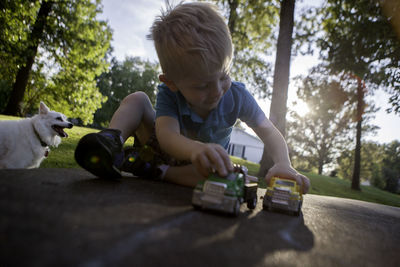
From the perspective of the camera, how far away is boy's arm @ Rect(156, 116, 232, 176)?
3.82 ft

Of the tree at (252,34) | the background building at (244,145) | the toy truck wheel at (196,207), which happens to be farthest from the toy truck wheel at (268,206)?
the background building at (244,145)

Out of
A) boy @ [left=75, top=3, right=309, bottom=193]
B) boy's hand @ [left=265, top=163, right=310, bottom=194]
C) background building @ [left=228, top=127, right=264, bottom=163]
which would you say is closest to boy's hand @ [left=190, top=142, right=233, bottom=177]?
boy @ [left=75, top=3, right=309, bottom=193]

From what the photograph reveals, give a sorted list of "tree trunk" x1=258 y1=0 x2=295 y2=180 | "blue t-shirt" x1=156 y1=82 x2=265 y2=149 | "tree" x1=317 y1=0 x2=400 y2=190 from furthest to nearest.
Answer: "tree trunk" x1=258 y1=0 x2=295 y2=180 → "tree" x1=317 y1=0 x2=400 y2=190 → "blue t-shirt" x1=156 y1=82 x2=265 y2=149

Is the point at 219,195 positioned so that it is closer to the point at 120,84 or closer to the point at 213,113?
the point at 213,113

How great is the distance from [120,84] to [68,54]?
27279mm

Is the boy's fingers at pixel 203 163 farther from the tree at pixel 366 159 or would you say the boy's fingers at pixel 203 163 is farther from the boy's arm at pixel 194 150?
the tree at pixel 366 159

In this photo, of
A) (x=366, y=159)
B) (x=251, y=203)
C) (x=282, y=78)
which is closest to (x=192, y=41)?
(x=251, y=203)

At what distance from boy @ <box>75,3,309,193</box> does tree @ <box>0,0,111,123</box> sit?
31.9 ft

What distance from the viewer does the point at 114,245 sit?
2.10 ft

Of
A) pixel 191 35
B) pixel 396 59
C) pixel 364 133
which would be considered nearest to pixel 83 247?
pixel 191 35

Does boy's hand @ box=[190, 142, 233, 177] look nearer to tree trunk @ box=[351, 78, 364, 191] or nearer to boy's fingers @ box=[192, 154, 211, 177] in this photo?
boy's fingers @ box=[192, 154, 211, 177]

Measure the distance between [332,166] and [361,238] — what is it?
149ft

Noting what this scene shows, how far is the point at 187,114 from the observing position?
1.83 m

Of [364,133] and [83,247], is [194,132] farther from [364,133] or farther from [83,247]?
[364,133]
